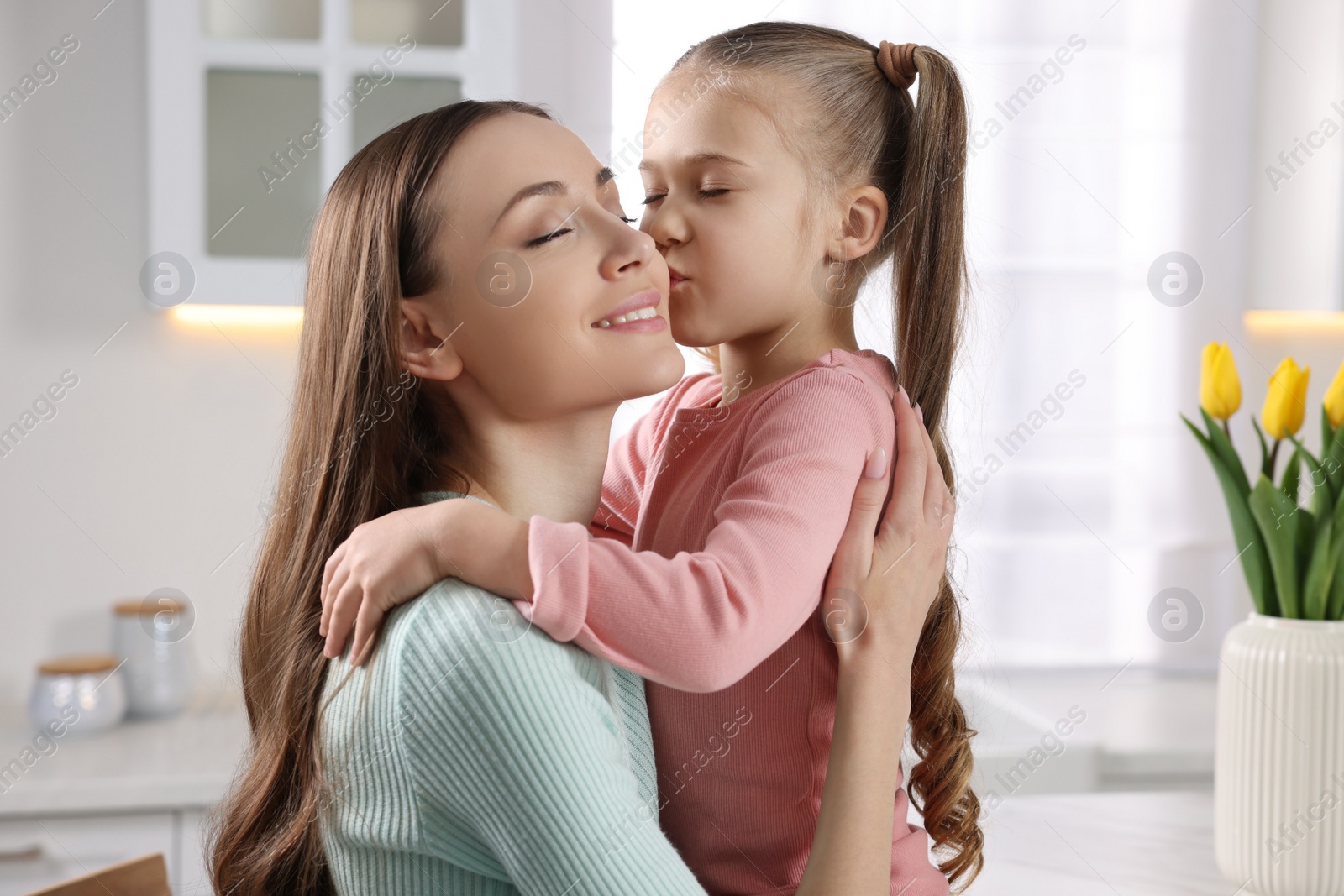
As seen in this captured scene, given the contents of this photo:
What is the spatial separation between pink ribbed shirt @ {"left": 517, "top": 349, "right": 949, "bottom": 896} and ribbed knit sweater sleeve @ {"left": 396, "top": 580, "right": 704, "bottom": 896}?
5cm

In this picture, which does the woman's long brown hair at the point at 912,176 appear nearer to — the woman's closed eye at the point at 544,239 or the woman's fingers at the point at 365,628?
the woman's closed eye at the point at 544,239

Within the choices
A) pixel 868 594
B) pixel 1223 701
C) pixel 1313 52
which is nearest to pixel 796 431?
pixel 868 594

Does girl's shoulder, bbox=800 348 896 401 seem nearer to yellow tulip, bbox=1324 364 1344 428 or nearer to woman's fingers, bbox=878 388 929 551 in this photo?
woman's fingers, bbox=878 388 929 551

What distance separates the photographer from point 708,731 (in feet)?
3.41

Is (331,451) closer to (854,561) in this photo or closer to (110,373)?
(854,561)

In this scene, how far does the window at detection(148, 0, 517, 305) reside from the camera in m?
2.11

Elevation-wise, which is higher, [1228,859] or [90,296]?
[90,296]

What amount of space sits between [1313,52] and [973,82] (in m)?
0.80

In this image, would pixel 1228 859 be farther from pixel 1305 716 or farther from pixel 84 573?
pixel 84 573

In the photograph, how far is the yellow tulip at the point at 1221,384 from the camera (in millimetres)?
1687

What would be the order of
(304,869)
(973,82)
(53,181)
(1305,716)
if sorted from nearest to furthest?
(304,869) < (1305,716) < (53,181) < (973,82)

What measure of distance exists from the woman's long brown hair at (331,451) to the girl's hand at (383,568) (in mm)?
95

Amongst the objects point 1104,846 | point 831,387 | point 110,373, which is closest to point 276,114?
point 110,373

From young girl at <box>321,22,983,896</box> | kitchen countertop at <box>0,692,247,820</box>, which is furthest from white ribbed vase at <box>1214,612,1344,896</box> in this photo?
kitchen countertop at <box>0,692,247,820</box>
